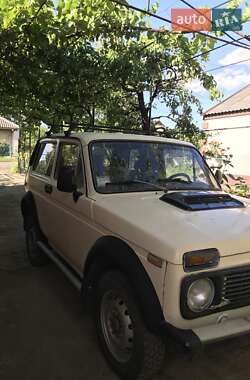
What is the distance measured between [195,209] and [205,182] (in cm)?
127

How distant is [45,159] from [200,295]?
11.6 feet

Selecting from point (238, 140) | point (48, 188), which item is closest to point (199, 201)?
point (48, 188)

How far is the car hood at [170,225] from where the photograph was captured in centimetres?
269

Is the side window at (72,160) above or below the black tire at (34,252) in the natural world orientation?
above

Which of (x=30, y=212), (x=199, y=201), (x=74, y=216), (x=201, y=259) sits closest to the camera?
(x=201, y=259)

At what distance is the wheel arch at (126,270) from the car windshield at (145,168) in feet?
2.31

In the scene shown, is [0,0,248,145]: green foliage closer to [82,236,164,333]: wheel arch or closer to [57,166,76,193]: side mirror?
[57,166,76,193]: side mirror

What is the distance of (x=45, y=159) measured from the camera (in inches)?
221

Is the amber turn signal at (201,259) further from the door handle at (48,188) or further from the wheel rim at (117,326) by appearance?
the door handle at (48,188)

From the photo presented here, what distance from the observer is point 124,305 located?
10.3 feet

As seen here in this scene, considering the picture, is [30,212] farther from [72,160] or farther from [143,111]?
[143,111]

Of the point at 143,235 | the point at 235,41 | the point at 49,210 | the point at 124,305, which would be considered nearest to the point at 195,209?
the point at 143,235

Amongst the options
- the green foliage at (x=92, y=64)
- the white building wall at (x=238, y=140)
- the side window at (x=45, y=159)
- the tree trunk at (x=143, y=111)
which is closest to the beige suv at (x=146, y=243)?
the side window at (x=45, y=159)

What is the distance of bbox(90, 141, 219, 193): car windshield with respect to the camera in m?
3.97
